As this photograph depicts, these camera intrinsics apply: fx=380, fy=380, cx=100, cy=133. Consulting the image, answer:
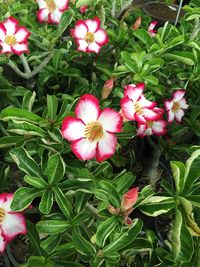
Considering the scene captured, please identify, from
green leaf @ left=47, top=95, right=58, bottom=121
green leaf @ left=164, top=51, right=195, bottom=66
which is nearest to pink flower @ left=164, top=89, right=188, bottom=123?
green leaf @ left=164, top=51, right=195, bottom=66

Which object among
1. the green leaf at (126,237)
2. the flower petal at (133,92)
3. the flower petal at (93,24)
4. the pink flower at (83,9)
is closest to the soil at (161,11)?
the pink flower at (83,9)

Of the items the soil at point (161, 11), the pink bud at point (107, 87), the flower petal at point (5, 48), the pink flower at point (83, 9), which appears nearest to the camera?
the pink bud at point (107, 87)

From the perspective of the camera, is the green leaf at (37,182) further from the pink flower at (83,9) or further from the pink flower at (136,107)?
the pink flower at (83,9)

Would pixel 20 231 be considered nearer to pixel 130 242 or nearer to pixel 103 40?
pixel 130 242

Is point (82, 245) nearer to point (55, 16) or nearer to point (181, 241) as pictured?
point (181, 241)

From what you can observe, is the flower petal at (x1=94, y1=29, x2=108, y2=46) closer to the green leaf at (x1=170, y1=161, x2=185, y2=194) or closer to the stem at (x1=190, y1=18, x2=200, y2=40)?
the stem at (x1=190, y1=18, x2=200, y2=40)

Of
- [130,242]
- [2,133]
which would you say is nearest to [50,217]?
[130,242]
